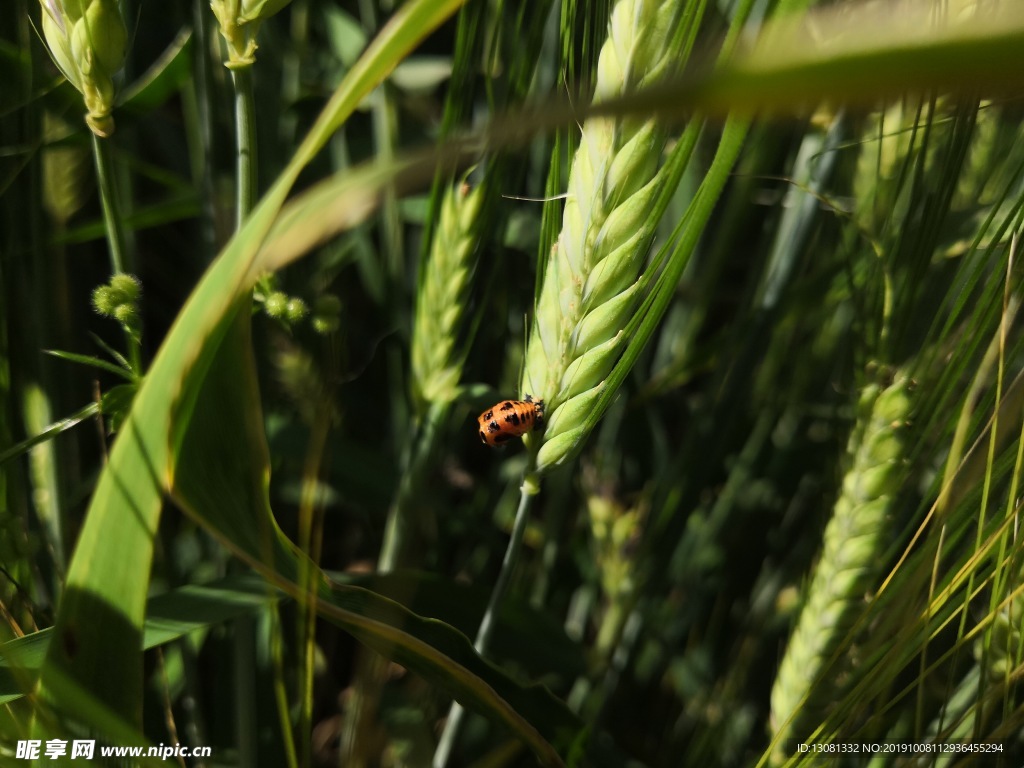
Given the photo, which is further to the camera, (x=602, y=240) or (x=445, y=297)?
(x=445, y=297)

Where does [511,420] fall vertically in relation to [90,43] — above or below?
below

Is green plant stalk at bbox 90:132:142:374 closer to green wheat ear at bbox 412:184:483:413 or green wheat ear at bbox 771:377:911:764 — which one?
green wheat ear at bbox 412:184:483:413

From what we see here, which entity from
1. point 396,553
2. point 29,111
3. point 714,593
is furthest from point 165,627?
point 714,593

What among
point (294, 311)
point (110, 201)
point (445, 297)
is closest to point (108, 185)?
point (110, 201)

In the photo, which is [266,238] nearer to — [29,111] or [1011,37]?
[1011,37]

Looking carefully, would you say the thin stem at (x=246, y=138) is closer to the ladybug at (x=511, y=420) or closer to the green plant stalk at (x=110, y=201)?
the green plant stalk at (x=110, y=201)

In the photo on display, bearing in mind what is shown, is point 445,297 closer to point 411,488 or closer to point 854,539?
point 411,488
